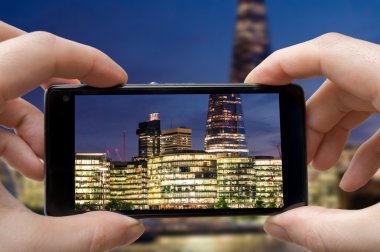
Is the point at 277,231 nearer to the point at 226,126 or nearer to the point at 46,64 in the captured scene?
the point at 226,126

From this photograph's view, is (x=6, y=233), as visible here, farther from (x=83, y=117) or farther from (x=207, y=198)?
(x=207, y=198)

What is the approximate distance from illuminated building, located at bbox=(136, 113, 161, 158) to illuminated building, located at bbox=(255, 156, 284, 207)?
214 millimetres

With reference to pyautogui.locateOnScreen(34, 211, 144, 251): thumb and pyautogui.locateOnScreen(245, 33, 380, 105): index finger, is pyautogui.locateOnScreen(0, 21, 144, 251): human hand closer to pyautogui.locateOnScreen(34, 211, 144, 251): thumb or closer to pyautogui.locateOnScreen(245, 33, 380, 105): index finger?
pyautogui.locateOnScreen(34, 211, 144, 251): thumb

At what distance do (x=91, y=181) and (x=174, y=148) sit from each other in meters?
0.18

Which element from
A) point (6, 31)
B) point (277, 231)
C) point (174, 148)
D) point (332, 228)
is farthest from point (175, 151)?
point (6, 31)

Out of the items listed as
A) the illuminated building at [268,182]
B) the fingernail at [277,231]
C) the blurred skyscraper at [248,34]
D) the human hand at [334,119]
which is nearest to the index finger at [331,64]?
the human hand at [334,119]

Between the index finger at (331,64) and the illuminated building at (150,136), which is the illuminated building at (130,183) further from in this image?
the index finger at (331,64)

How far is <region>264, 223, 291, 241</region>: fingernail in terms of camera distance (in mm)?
1024

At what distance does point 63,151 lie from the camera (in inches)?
43.8

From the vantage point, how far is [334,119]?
1.24m

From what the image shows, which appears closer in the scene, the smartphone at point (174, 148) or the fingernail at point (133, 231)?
the fingernail at point (133, 231)

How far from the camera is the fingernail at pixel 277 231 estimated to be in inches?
40.3

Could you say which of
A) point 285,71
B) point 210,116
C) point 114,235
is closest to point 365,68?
point 285,71

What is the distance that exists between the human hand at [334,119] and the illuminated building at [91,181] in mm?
337
